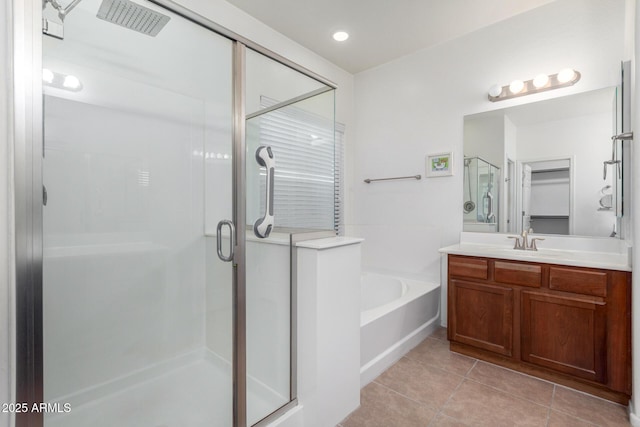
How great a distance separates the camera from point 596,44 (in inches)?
84.8

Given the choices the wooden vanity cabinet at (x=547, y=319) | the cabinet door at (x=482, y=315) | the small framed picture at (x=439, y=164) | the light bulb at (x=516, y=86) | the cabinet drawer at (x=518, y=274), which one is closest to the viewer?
the wooden vanity cabinet at (x=547, y=319)

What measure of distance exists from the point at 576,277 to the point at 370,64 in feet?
8.91

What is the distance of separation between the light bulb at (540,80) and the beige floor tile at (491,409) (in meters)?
2.25

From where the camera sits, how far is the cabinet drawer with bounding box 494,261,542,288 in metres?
1.97

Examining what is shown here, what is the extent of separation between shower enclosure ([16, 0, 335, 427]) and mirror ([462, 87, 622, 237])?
160cm

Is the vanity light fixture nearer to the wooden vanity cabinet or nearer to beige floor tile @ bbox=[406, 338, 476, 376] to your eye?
the wooden vanity cabinet

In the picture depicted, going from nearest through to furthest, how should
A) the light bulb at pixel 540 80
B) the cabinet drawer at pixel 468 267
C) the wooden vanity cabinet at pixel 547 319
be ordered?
the wooden vanity cabinet at pixel 547 319 → the cabinet drawer at pixel 468 267 → the light bulb at pixel 540 80

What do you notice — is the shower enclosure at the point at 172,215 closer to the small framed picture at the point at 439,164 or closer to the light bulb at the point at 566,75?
the small framed picture at the point at 439,164

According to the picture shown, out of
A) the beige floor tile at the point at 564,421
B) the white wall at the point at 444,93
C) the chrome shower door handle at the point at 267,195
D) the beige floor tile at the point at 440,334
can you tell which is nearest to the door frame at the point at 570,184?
the white wall at the point at 444,93

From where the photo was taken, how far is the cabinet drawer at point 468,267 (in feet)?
7.18

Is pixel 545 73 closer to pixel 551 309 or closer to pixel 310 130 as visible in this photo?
pixel 551 309

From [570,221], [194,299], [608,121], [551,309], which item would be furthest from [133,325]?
[608,121]

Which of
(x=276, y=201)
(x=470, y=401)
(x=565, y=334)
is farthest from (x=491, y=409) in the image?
(x=276, y=201)

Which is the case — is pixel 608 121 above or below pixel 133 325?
above
